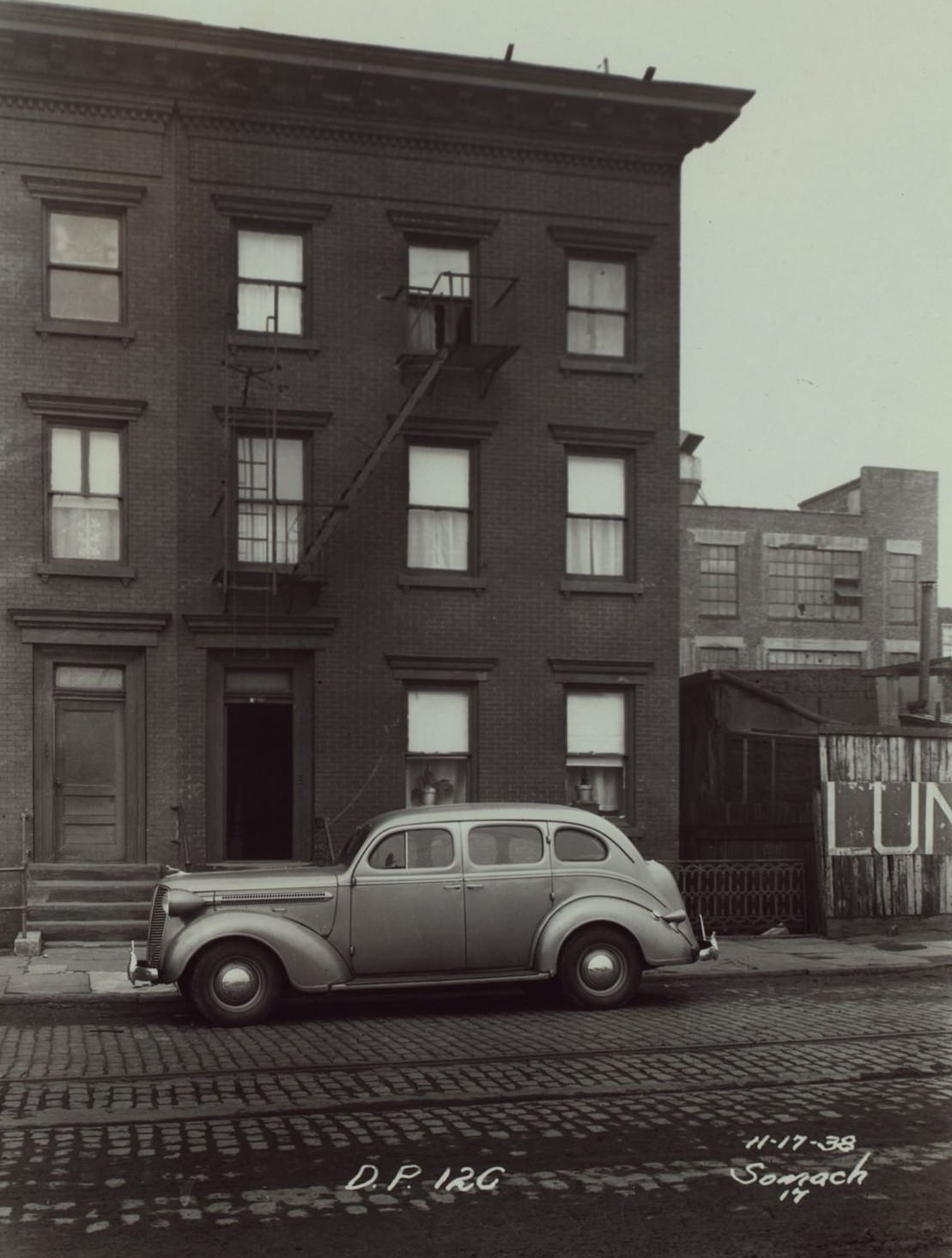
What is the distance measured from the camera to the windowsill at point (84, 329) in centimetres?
1939

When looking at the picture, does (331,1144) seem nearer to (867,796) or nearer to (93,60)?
(867,796)

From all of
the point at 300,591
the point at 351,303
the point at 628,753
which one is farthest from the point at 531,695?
the point at 351,303

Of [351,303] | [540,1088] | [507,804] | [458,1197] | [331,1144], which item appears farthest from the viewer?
[351,303]

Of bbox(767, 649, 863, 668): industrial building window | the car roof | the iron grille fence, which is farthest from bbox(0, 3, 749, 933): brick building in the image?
bbox(767, 649, 863, 668): industrial building window

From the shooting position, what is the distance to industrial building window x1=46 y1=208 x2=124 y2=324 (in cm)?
1969

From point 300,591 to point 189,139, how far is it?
6.55m

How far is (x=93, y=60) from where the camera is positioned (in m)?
19.4

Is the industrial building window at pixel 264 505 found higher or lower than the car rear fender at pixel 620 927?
higher

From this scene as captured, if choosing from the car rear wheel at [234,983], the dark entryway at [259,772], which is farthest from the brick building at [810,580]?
the car rear wheel at [234,983]

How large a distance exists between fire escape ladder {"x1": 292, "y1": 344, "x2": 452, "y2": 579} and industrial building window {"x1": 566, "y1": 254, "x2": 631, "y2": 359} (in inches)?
109

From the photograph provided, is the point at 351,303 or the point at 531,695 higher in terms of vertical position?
the point at 351,303

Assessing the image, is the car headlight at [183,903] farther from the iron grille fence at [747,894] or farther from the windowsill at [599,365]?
the windowsill at [599,365]

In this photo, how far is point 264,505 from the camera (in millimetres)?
20125

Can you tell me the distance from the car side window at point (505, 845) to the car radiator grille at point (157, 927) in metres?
2.71
